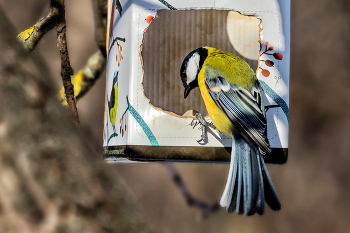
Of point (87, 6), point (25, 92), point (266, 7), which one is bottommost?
point (25, 92)

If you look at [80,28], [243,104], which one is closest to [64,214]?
[243,104]

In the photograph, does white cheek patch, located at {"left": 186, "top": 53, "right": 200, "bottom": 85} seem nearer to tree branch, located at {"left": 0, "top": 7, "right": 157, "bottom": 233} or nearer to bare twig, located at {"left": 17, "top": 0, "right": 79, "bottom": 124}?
bare twig, located at {"left": 17, "top": 0, "right": 79, "bottom": 124}

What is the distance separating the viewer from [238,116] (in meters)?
0.76

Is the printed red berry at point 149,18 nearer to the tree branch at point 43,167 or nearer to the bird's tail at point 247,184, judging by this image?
the bird's tail at point 247,184

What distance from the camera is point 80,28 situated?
1867 mm

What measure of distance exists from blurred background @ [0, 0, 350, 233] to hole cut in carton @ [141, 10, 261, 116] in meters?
1.07

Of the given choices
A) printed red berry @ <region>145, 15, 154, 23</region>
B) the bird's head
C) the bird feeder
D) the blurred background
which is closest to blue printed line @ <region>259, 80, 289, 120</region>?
the bird feeder

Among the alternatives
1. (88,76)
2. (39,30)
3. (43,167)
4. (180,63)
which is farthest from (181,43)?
(43,167)

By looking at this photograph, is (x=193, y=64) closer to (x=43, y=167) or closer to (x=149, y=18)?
(x=149, y=18)

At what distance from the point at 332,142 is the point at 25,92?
180 centimetres

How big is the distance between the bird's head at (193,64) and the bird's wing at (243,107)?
0.02 metres

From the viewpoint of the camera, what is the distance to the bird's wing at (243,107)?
0.75 metres

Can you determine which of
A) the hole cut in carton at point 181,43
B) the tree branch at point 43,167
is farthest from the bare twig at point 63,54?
the tree branch at point 43,167

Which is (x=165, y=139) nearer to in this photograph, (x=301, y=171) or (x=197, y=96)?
(x=197, y=96)
